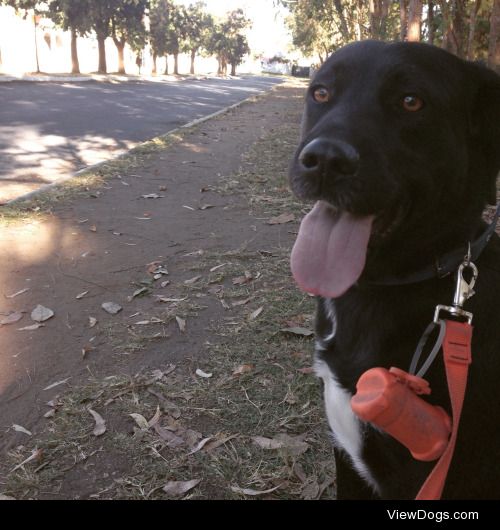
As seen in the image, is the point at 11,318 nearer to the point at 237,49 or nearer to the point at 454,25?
the point at 454,25

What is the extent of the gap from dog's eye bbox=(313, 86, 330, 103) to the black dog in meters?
0.17

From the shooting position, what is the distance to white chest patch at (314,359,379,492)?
1770mm

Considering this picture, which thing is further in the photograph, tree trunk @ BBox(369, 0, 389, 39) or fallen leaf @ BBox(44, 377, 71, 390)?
tree trunk @ BBox(369, 0, 389, 39)

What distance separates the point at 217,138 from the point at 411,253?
1014 cm

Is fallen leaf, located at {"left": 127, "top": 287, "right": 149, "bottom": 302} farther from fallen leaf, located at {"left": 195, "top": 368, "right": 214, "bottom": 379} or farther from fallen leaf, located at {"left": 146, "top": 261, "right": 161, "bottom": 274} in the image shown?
fallen leaf, located at {"left": 195, "top": 368, "right": 214, "bottom": 379}

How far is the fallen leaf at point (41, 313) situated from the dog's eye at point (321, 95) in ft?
7.78

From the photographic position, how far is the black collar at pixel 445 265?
1710mm

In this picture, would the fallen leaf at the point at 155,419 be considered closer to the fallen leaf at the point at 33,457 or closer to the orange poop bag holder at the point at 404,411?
the fallen leaf at the point at 33,457

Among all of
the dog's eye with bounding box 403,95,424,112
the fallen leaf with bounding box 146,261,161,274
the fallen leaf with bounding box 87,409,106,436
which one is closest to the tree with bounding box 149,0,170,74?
the fallen leaf with bounding box 146,261,161,274

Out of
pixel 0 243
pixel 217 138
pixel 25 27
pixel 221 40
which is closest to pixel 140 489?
pixel 0 243

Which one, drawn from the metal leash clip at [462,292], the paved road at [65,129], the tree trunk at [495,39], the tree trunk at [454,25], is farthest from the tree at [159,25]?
the metal leash clip at [462,292]

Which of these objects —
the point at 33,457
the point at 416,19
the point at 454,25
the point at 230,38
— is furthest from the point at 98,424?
the point at 230,38
